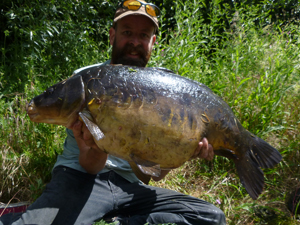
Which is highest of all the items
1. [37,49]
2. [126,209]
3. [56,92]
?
[56,92]

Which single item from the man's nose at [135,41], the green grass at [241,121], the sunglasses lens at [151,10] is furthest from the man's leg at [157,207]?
the sunglasses lens at [151,10]

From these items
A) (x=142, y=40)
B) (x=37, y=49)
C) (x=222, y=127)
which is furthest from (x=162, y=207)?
(x=37, y=49)

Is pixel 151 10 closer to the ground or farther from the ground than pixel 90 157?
farther from the ground

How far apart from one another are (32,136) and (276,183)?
107 inches

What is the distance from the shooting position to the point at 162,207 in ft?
8.20

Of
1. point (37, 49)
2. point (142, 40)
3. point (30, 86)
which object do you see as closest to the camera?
point (142, 40)

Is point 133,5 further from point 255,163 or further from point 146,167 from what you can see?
point 255,163

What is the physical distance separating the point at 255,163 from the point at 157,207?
2.97ft

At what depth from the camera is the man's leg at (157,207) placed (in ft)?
7.89

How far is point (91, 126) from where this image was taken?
1.75 meters

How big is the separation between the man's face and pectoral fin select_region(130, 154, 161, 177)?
112cm

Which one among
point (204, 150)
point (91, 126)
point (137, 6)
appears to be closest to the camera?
point (91, 126)

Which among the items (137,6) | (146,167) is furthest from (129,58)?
(146,167)

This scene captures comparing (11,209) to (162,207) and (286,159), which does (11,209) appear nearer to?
(162,207)
